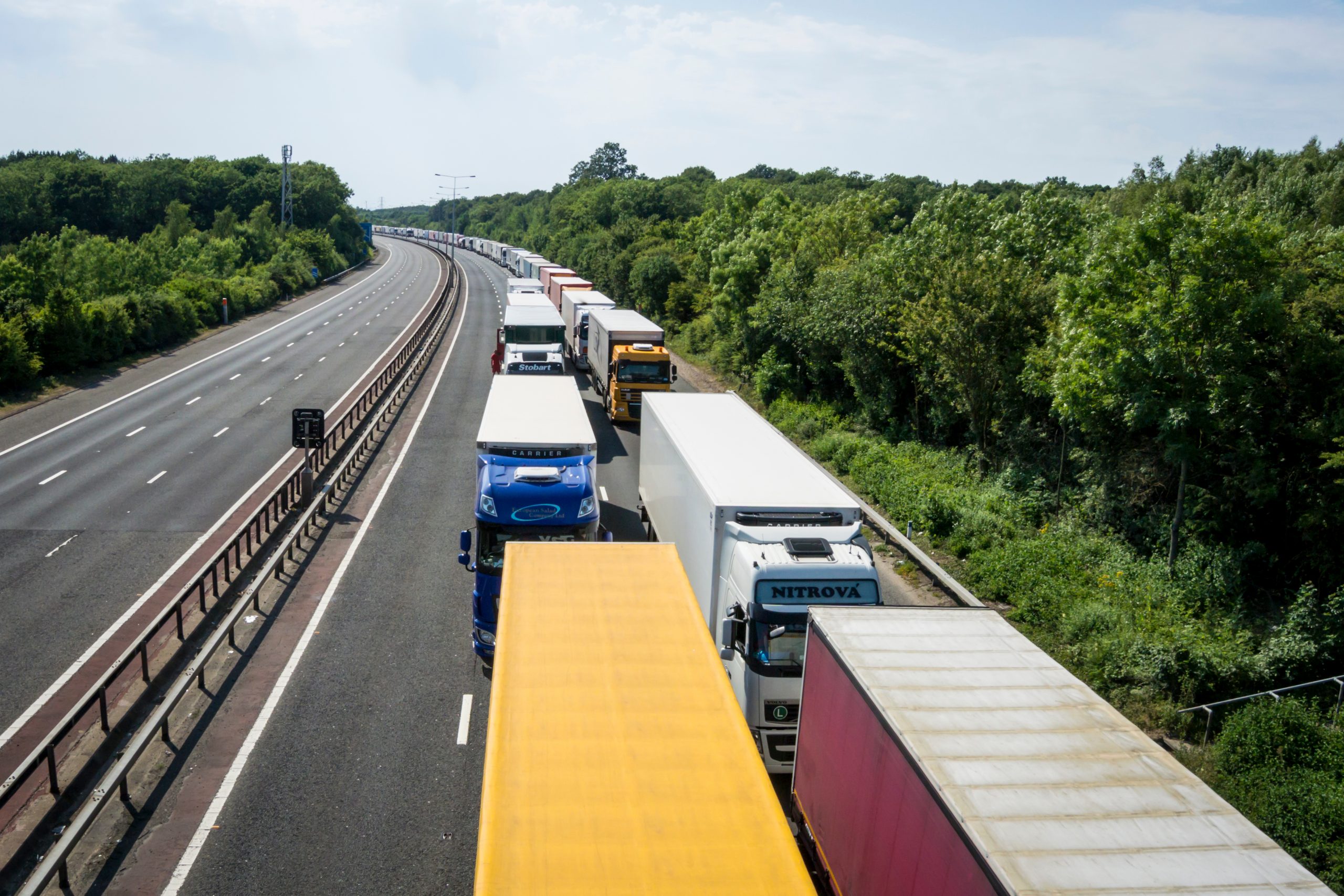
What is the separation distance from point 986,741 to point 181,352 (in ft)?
163

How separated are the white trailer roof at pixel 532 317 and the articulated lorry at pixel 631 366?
6.75ft

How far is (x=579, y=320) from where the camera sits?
4369 cm

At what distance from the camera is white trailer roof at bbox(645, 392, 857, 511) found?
12734 mm

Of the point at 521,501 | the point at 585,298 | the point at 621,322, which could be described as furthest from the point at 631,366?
the point at 521,501

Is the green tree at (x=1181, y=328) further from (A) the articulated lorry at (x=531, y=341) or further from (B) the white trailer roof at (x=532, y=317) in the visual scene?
(B) the white trailer roof at (x=532, y=317)

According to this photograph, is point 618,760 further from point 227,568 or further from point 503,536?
point 227,568

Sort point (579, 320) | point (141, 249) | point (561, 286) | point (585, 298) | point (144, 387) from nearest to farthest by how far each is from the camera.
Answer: point (144, 387), point (579, 320), point (585, 298), point (561, 286), point (141, 249)

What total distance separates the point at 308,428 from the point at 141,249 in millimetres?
58989

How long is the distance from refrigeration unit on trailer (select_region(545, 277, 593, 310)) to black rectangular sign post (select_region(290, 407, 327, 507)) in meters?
27.5

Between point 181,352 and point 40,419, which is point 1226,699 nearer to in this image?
point 40,419

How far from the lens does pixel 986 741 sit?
7168 mm

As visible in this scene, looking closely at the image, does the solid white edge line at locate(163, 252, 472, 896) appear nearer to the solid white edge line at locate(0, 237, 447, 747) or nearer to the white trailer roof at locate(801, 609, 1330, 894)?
the solid white edge line at locate(0, 237, 447, 747)

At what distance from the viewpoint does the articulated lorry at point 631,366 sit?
107 feet

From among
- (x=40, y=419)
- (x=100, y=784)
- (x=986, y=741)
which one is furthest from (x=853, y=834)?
(x=40, y=419)
